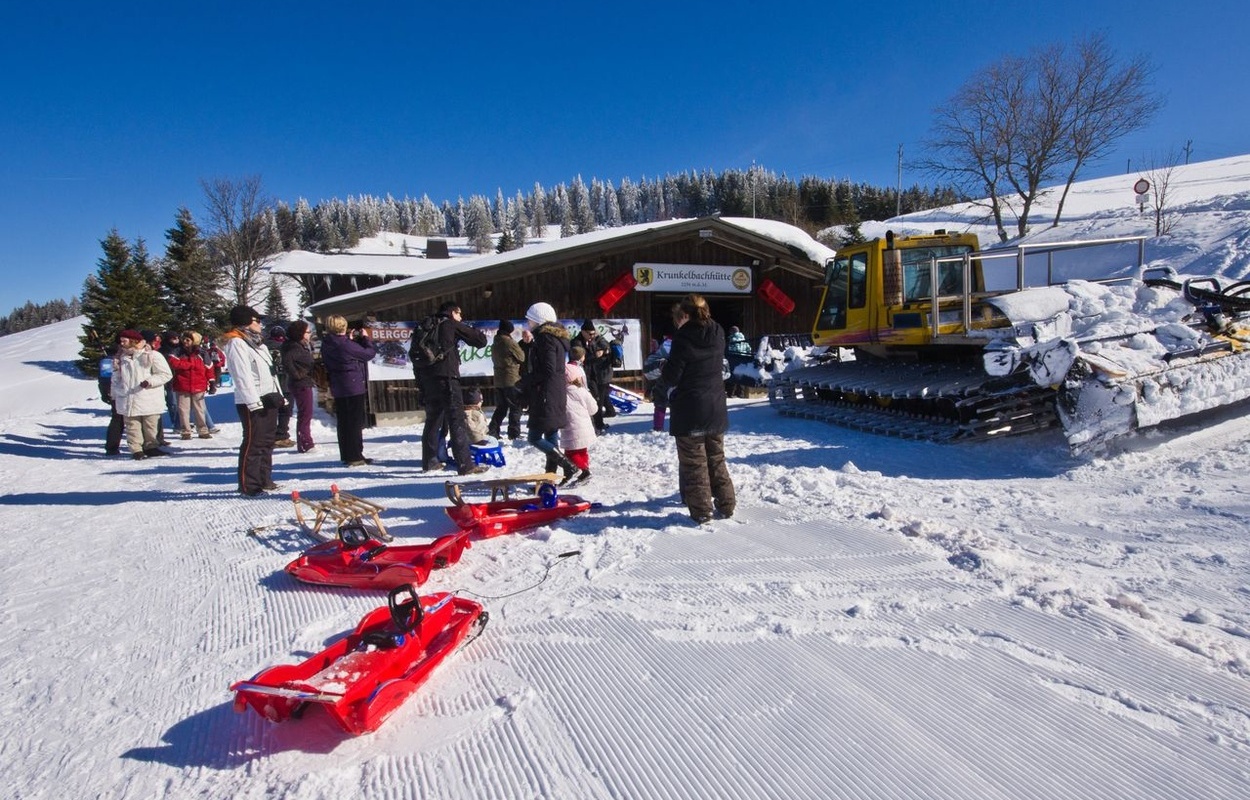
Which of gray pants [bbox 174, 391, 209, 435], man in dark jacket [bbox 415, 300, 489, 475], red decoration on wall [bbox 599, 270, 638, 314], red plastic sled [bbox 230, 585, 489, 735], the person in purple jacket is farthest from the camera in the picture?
red decoration on wall [bbox 599, 270, 638, 314]

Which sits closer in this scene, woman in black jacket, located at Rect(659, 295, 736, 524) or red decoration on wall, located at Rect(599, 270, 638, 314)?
woman in black jacket, located at Rect(659, 295, 736, 524)

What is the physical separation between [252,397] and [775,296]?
1284 centimetres

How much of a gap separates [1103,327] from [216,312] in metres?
41.3

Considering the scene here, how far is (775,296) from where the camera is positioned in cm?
1612

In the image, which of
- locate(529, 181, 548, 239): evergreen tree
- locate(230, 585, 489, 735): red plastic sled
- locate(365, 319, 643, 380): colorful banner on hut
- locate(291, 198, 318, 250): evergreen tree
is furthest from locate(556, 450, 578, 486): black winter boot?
locate(529, 181, 548, 239): evergreen tree

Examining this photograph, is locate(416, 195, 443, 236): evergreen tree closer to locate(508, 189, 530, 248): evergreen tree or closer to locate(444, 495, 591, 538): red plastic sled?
locate(508, 189, 530, 248): evergreen tree

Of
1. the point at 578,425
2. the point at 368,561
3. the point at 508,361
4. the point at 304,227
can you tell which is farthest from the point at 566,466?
the point at 304,227

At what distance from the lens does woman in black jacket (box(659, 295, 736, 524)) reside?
14.2ft

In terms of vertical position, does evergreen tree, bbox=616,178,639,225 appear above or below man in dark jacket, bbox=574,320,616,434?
above

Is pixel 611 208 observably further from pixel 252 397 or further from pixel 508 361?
pixel 252 397

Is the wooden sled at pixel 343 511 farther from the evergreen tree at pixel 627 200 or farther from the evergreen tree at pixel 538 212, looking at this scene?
the evergreen tree at pixel 627 200

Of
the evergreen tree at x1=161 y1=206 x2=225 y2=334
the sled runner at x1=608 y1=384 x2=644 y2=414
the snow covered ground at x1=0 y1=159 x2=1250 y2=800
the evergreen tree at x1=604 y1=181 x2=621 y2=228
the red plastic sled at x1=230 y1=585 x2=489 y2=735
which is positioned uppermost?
the evergreen tree at x1=604 y1=181 x2=621 y2=228

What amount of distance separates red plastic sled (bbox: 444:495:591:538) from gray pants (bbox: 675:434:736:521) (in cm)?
89

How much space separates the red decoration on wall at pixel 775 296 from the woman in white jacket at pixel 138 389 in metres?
12.6
